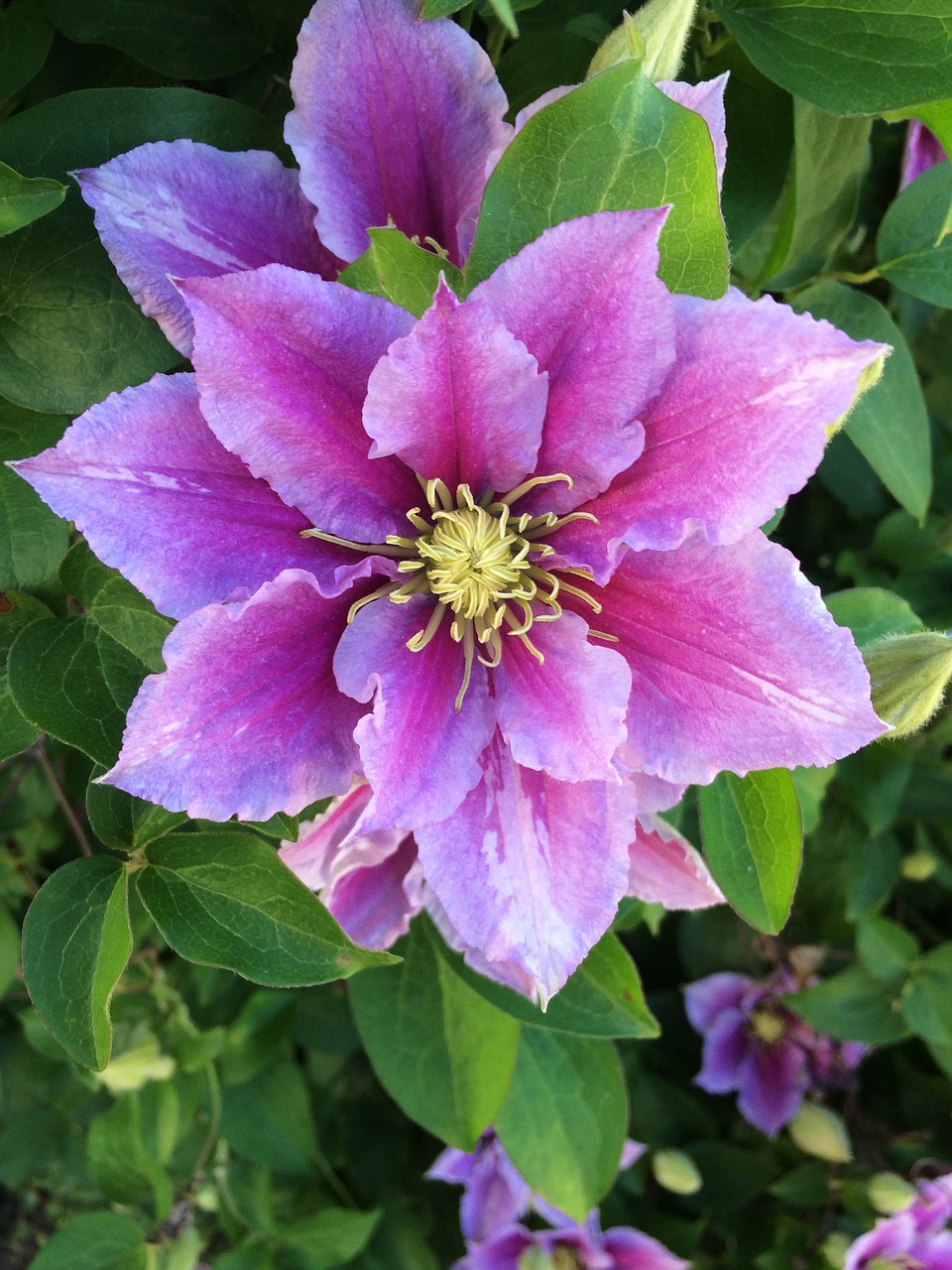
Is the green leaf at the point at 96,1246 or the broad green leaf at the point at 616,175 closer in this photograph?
the broad green leaf at the point at 616,175

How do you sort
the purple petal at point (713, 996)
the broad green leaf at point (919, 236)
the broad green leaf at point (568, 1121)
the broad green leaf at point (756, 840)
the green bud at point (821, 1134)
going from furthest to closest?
1. the purple petal at point (713, 996)
2. the green bud at point (821, 1134)
3. the broad green leaf at point (568, 1121)
4. the broad green leaf at point (919, 236)
5. the broad green leaf at point (756, 840)

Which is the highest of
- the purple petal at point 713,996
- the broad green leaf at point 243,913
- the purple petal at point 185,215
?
the purple petal at point 185,215

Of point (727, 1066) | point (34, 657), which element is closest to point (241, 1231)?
point (727, 1066)

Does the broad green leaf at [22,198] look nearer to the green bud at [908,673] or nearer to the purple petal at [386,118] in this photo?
the purple petal at [386,118]

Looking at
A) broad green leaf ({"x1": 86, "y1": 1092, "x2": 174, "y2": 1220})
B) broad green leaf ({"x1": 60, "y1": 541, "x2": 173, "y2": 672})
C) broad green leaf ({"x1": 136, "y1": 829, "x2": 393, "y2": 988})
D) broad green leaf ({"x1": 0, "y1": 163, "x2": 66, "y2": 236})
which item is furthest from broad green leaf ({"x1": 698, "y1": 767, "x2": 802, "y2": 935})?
broad green leaf ({"x1": 86, "y1": 1092, "x2": 174, "y2": 1220})

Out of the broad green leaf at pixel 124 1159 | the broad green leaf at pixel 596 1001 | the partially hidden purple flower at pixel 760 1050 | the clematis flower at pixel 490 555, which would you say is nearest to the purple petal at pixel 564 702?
the clematis flower at pixel 490 555

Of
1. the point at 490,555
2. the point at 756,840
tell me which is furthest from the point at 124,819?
the point at 756,840

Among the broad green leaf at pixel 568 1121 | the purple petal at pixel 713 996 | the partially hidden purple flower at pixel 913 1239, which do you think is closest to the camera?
the broad green leaf at pixel 568 1121
